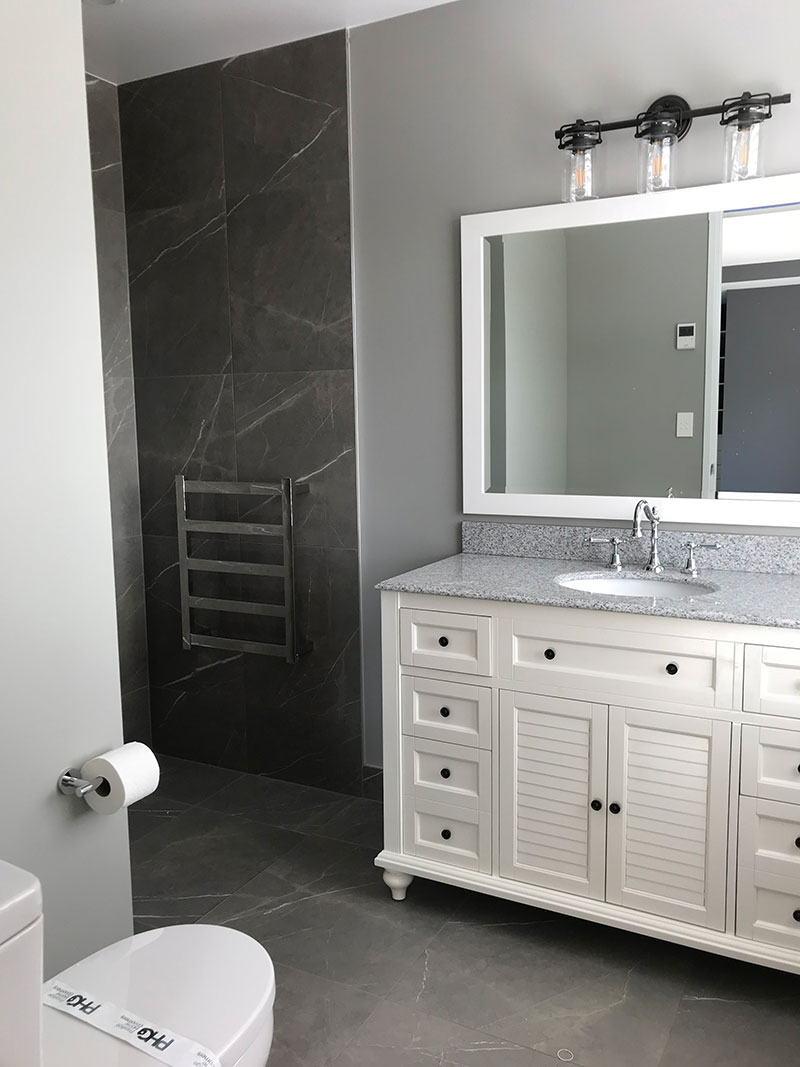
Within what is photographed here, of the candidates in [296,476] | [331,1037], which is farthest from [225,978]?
[296,476]

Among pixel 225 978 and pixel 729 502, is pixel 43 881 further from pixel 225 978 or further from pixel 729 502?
pixel 729 502

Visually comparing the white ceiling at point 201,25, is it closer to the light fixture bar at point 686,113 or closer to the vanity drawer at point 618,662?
the light fixture bar at point 686,113

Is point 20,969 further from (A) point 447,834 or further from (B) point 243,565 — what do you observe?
(B) point 243,565

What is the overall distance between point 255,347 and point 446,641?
4.38 feet

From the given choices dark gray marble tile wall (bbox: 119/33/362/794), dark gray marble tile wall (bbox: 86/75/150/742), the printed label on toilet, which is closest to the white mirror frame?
dark gray marble tile wall (bbox: 119/33/362/794)

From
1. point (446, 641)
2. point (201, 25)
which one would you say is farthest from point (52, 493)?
point (201, 25)

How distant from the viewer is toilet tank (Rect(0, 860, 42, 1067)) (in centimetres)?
81

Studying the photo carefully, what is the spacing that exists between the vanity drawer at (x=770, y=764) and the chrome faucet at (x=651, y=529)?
59cm

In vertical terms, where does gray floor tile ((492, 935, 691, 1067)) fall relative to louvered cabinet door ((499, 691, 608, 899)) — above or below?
below

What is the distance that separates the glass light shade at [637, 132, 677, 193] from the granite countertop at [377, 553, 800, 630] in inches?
40.0

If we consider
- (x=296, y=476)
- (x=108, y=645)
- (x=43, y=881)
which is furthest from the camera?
(x=296, y=476)

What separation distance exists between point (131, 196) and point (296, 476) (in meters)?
1.20

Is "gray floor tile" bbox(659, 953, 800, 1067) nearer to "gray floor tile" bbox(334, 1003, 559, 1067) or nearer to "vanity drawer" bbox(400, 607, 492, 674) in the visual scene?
"gray floor tile" bbox(334, 1003, 559, 1067)

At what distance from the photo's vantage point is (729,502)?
238 centimetres
